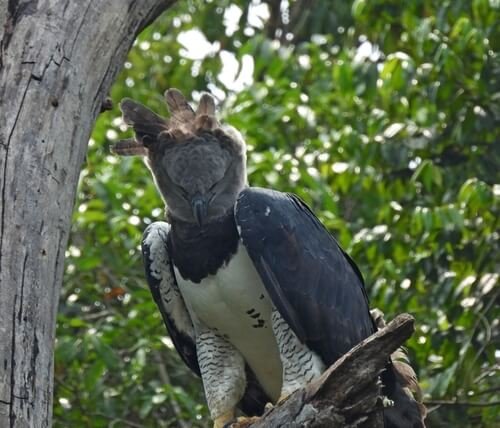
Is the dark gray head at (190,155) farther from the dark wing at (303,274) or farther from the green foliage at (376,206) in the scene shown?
the green foliage at (376,206)

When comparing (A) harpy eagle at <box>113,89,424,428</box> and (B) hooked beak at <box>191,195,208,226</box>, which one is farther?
(B) hooked beak at <box>191,195,208,226</box>

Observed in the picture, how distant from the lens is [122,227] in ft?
25.4

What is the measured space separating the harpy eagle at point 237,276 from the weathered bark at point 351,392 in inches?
34.1

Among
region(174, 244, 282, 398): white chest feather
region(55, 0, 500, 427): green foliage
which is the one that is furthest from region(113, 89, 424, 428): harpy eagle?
region(55, 0, 500, 427): green foliage

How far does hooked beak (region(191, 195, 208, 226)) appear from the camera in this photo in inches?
210

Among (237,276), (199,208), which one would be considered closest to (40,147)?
(199,208)

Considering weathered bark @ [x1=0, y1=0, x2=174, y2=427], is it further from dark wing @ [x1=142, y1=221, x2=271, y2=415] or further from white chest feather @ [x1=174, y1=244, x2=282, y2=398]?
dark wing @ [x1=142, y1=221, x2=271, y2=415]

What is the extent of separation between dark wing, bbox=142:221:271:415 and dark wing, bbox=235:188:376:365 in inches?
21.5

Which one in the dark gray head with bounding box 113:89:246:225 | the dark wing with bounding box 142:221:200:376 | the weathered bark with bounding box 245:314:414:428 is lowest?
the weathered bark with bounding box 245:314:414:428

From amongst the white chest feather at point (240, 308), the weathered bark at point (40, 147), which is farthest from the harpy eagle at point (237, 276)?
the weathered bark at point (40, 147)

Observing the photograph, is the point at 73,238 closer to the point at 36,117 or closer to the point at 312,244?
the point at 312,244

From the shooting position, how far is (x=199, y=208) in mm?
5359

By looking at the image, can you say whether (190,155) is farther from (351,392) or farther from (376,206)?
(376,206)

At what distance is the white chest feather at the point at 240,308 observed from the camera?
529cm
